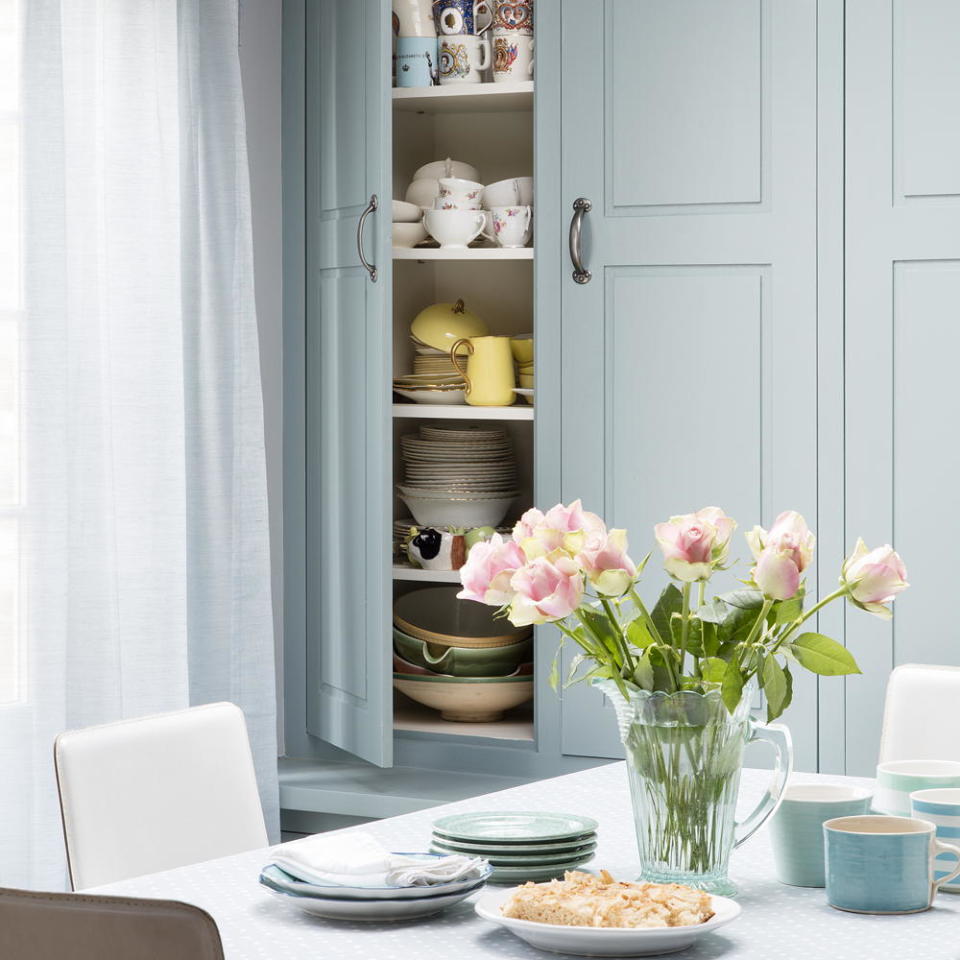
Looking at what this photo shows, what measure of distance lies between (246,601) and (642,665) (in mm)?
1521

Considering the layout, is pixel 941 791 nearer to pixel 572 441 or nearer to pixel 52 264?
pixel 572 441

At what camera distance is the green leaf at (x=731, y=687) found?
1.25 metres

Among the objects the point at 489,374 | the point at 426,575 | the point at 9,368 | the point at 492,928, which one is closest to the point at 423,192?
the point at 489,374

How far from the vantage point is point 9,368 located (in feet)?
7.47

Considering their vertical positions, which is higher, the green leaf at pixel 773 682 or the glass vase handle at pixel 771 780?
the green leaf at pixel 773 682

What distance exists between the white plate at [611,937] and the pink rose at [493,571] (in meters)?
0.29

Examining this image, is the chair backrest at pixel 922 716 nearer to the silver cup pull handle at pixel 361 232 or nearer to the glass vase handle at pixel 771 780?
the glass vase handle at pixel 771 780

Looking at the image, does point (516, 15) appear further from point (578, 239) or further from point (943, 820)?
point (943, 820)

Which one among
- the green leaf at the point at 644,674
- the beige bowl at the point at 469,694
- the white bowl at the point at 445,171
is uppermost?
the white bowl at the point at 445,171

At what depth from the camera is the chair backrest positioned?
1.87 metres

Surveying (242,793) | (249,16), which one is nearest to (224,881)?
(242,793)

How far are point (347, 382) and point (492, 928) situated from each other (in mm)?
1570

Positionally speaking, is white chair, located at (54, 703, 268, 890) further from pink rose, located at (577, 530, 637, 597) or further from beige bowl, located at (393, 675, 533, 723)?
beige bowl, located at (393, 675, 533, 723)

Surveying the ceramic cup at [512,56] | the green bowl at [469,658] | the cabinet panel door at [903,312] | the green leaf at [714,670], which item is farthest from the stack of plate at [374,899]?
the ceramic cup at [512,56]
